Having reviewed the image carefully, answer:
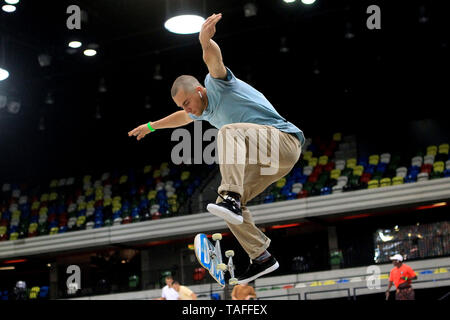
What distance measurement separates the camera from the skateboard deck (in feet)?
14.9

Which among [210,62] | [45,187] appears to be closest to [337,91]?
[45,187]

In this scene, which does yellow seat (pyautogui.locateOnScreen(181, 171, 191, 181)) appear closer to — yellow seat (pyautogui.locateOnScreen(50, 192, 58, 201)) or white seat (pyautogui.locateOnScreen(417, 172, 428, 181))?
yellow seat (pyautogui.locateOnScreen(50, 192, 58, 201))

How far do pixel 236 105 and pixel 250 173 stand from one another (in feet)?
1.46

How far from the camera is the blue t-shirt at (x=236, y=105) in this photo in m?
4.33

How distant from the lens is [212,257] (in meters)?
4.80

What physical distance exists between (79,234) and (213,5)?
10.4m

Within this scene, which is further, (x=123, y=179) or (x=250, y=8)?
(x=123, y=179)

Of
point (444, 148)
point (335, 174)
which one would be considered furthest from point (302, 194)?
point (444, 148)

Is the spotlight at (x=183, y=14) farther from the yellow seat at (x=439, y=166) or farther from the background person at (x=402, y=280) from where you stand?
the yellow seat at (x=439, y=166)

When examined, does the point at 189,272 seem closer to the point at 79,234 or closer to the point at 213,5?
the point at 79,234

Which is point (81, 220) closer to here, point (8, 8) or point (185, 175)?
point (185, 175)

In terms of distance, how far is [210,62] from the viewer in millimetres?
4195

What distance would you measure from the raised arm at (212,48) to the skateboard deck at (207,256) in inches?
42.7

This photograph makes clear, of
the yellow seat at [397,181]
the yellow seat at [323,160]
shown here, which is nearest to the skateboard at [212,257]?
the yellow seat at [397,181]
